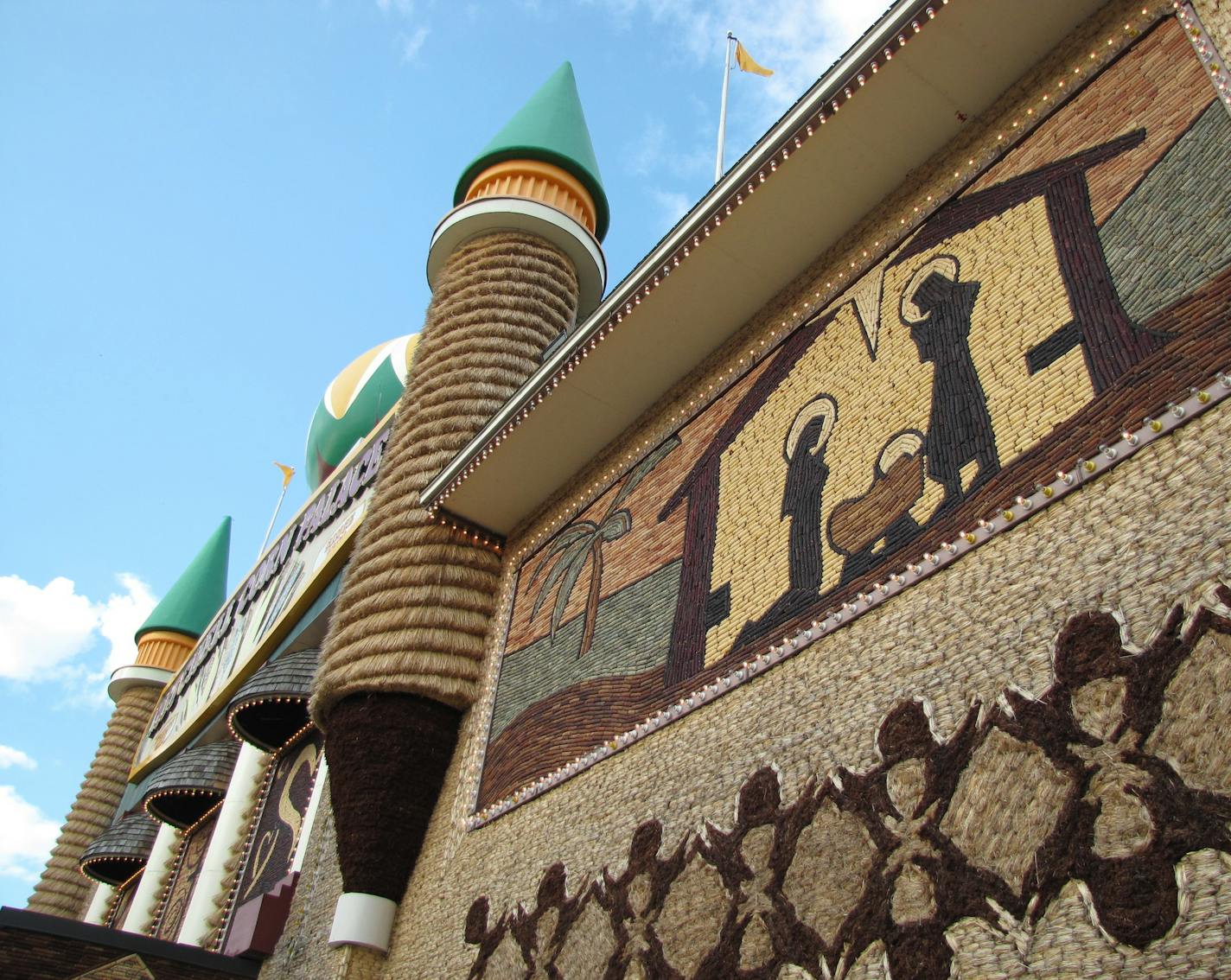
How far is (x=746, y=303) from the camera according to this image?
721 cm

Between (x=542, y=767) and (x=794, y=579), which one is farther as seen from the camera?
(x=542, y=767)

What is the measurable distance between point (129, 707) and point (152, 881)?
240 inches

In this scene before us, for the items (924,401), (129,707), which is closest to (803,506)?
(924,401)

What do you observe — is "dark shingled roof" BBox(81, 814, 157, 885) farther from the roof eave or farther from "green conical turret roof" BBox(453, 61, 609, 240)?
"green conical turret roof" BBox(453, 61, 609, 240)

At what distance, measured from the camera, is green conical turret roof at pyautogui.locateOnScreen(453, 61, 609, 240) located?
1108 cm

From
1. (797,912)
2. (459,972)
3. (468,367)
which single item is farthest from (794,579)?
(468,367)

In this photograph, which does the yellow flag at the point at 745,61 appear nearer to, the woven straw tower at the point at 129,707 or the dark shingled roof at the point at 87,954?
the dark shingled roof at the point at 87,954

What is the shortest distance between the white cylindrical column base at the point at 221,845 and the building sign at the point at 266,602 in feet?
4.42

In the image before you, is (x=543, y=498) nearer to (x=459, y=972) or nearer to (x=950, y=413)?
(x=459, y=972)

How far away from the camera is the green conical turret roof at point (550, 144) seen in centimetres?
1108

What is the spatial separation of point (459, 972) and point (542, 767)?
4.10 ft

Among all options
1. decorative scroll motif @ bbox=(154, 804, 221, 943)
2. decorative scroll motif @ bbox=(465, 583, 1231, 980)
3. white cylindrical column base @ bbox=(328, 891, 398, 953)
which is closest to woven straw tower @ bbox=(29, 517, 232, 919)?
decorative scroll motif @ bbox=(154, 804, 221, 943)

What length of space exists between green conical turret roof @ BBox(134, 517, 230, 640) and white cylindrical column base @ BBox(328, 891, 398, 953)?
1425 centimetres

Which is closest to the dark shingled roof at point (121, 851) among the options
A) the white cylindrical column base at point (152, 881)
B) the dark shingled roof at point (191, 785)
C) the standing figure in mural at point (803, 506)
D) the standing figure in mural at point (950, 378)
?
the white cylindrical column base at point (152, 881)
